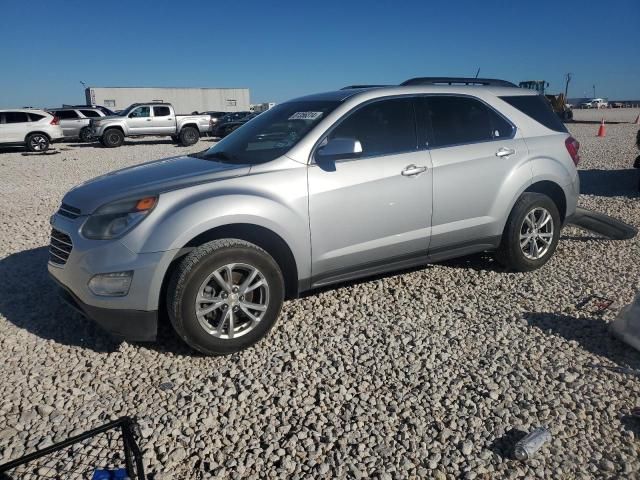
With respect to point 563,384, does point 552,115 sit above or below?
above

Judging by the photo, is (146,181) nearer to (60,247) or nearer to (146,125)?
(60,247)

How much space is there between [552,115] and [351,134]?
7.60 ft

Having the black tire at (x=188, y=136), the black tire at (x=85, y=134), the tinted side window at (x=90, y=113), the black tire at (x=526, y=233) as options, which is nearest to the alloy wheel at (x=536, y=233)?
the black tire at (x=526, y=233)

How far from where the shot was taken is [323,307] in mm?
4066

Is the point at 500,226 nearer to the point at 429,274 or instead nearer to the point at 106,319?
the point at 429,274

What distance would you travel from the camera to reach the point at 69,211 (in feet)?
11.1

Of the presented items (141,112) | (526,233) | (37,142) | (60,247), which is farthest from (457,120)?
(141,112)

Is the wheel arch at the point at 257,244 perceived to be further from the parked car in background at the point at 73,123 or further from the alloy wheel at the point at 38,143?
the parked car in background at the point at 73,123

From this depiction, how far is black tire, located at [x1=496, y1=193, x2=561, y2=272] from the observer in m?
4.46

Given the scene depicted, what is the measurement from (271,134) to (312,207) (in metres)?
0.97

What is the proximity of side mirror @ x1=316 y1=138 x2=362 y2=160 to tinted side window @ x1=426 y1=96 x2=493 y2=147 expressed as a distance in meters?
0.88

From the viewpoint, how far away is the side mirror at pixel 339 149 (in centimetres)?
348

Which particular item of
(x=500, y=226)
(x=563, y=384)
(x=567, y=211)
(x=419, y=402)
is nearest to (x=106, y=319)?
(x=419, y=402)

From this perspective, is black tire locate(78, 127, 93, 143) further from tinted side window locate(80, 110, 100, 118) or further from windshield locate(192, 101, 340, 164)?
windshield locate(192, 101, 340, 164)
